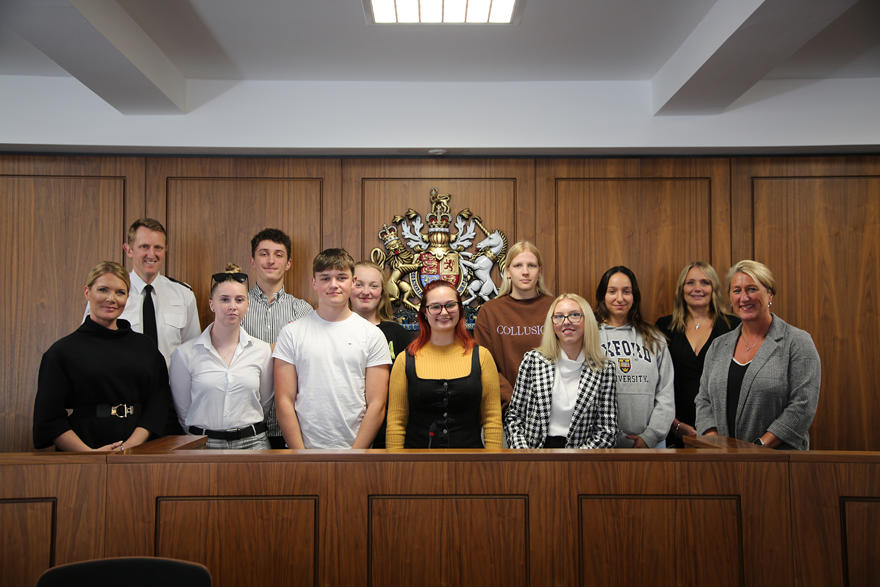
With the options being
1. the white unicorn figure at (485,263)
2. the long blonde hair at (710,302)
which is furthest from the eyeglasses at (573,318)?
the white unicorn figure at (485,263)

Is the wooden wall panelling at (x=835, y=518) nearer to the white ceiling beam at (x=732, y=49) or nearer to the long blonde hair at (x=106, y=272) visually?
the white ceiling beam at (x=732, y=49)

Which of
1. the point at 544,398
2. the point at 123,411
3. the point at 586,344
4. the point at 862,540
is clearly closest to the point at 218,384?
the point at 123,411

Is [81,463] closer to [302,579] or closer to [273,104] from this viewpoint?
[302,579]

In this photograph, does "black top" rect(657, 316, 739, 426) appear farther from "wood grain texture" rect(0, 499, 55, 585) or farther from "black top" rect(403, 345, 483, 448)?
"wood grain texture" rect(0, 499, 55, 585)

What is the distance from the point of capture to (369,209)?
4.31 m

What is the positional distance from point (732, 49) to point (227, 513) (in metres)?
3.22

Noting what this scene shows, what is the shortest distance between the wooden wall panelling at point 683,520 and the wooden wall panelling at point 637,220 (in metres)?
2.38

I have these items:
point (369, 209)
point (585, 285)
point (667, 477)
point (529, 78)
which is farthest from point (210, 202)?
point (667, 477)

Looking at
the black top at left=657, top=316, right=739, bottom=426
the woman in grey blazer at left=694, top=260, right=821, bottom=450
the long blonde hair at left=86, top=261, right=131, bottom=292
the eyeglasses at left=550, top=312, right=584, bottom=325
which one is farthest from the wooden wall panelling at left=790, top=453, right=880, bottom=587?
the long blonde hair at left=86, top=261, right=131, bottom=292

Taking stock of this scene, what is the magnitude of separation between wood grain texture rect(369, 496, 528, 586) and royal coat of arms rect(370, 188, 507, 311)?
234cm

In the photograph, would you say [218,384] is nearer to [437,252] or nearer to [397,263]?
[397,263]

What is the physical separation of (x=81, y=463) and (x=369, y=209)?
2671 millimetres

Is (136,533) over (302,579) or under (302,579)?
over

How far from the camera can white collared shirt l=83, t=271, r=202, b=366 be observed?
349 centimetres
